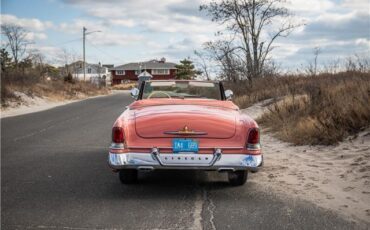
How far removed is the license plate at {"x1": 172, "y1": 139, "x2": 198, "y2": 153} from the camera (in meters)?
6.41

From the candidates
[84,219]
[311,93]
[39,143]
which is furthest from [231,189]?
[311,93]

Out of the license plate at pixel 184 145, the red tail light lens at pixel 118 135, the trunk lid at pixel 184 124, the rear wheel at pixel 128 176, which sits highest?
the trunk lid at pixel 184 124

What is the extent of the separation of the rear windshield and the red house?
356ft

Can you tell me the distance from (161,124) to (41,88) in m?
36.8

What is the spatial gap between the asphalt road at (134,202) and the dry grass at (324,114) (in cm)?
296

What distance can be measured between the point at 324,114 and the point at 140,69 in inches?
4170

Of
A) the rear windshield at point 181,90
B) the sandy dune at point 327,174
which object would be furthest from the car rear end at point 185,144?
the rear windshield at point 181,90

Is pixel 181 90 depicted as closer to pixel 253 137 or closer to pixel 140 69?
pixel 253 137

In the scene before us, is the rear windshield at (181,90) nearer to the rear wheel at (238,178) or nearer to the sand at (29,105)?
the rear wheel at (238,178)

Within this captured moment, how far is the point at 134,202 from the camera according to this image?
6.24 meters

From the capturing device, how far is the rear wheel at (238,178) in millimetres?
7062

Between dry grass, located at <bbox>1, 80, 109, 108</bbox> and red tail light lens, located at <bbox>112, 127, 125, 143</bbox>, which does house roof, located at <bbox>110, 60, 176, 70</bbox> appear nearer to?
dry grass, located at <bbox>1, 80, 109, 108</bbox>

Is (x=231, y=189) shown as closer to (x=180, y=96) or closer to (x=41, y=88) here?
(x=180, y=96)

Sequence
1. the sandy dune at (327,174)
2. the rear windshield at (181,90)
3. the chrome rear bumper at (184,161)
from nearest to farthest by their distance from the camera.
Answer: the sandy dune at (327,174)
the chrome rear bumper at (184,161)
the rear windshield at (181,90)
